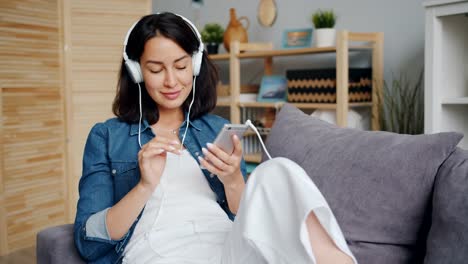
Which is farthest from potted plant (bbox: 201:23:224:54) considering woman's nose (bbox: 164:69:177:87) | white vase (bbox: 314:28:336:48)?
woman's nose (bbox: 164:69:177:87)

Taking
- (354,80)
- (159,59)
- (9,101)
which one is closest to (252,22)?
(354,80)

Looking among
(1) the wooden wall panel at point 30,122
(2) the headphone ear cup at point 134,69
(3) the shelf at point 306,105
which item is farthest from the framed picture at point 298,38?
(2) the headphone ear cup at point 134,69

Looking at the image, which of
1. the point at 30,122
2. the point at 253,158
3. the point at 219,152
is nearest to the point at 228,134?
the point at 219,152

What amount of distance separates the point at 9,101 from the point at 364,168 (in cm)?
244

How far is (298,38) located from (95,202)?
205 cm

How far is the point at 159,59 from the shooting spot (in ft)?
4.30

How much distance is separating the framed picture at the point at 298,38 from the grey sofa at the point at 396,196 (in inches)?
71.3

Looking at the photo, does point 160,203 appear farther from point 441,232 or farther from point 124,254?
point 441,232

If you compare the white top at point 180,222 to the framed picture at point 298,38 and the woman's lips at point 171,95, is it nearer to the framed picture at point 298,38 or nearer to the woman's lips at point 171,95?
the woman's lips at point 171,95

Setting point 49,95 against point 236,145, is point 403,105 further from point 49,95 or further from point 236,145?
point 49,95

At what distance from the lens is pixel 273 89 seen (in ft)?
10.5

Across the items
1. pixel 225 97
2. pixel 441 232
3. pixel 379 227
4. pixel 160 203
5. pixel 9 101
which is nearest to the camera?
pixel 441 232

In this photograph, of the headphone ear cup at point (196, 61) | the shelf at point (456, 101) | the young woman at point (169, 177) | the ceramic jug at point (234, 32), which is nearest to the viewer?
the young woman at point (169, 177)

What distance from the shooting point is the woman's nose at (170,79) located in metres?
1.31
